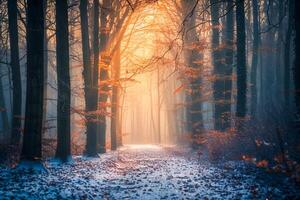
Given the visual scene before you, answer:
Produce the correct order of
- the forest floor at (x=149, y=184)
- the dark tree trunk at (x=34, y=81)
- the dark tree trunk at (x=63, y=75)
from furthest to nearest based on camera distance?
1. the dark tree trunk at (x=63, y=75)
2. the dark tree trunk at (x=34, y=81)
3. the forest floor at (x=149, y=184)

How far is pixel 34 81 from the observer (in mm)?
12008

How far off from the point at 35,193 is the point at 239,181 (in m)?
5.94

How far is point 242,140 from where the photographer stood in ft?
47.5

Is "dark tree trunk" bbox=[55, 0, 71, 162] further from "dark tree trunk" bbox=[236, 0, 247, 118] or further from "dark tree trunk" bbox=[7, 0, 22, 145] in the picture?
"dark tree trunk" bbox=[236, 0, 247, 118]

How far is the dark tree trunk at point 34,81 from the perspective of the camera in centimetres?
1188

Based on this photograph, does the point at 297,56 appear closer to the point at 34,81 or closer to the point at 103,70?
the point at 34,81

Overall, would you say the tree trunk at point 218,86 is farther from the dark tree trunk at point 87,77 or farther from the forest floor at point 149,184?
the dark tree trunk at point 87,77

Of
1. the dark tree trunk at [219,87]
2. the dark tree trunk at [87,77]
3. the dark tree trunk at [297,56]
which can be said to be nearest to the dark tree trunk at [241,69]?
the dark tree trunk at [219,87]

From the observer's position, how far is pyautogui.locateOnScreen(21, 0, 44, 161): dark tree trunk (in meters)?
11.9

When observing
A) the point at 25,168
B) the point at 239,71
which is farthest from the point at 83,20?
the point at 25,168

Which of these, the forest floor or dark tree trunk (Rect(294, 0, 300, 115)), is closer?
the forest floor

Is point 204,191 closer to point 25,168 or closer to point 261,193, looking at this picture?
point 261,193

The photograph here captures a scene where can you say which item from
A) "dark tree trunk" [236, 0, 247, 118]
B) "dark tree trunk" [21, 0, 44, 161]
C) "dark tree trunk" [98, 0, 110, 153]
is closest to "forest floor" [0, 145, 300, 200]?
"dark tree trunk" [21, 0, 44, 161]

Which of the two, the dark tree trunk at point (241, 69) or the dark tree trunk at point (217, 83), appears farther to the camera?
the dark tree trunk at point (217, 83)
